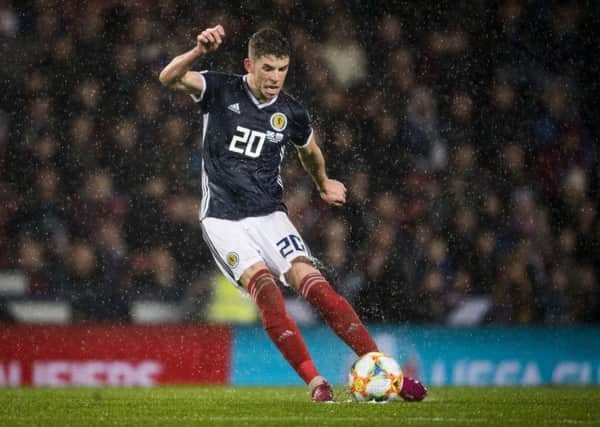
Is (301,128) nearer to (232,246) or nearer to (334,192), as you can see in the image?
(334,192)

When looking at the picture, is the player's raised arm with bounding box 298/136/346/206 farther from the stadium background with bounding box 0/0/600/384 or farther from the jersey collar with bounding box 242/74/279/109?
the stadium background with bounding box 0/0/600/384

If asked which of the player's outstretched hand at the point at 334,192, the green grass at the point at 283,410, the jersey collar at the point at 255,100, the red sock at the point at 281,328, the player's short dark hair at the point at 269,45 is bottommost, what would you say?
the green grass at the point at 283,410

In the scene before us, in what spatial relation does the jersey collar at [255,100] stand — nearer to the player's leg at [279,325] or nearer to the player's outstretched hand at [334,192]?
the player's outstretched hand at [334,192]

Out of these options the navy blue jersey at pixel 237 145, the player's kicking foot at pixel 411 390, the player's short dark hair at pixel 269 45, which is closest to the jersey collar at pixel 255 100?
the navy blue jersey at pixel 237 145

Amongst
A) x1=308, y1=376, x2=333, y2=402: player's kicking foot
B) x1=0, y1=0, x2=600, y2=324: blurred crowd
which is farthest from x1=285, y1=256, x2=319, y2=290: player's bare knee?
x1=0, y1=0, x2=600, y2=324: blurred crowd

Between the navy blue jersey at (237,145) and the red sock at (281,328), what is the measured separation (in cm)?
56

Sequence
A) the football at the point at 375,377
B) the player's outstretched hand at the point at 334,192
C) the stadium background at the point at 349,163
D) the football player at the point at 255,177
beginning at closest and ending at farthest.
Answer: the football at the point at 375,377 → the football player at the point at 255,177 → the player's outstretched hand at the point at 334,192 → the stadium background at the point at 349,163

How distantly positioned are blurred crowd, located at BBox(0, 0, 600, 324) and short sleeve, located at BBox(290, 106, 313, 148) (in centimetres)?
358

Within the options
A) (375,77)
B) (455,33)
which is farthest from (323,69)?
(455,33)

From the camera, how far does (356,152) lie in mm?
A: 12117

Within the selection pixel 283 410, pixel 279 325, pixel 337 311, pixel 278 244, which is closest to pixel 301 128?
pixel 278 244

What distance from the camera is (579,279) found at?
37.6 feet

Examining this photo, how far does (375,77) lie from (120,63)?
2585 mm

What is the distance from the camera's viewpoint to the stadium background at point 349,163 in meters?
10.9
